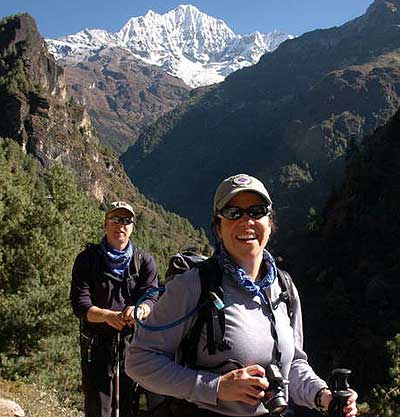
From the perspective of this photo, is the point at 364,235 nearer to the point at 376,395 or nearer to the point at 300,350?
the point at 376,395

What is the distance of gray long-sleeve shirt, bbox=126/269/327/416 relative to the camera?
275 cm

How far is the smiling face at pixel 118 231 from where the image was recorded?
5312 mm

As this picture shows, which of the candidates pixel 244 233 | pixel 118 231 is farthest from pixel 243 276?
pixel 118 231

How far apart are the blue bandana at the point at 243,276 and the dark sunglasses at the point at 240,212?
196 mm

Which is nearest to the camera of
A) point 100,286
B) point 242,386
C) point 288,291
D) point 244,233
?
point 242,386

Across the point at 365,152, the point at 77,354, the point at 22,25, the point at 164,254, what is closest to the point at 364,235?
the point at 365,152

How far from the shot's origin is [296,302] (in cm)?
327

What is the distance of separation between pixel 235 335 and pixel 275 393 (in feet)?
1.16

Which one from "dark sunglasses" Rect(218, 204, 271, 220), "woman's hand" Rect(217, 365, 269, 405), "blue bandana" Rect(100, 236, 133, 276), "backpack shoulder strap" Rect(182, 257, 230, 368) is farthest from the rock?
"dark sunglasses" Rect(218, 204, 271, 220)

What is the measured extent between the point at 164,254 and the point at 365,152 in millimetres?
42713

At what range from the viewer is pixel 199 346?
2.82 m

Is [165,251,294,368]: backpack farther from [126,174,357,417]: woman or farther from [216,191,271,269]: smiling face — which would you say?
[216,191,271,269]: smiling face

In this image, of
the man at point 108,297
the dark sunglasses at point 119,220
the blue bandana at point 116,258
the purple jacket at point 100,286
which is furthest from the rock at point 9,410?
the dark sunglasses at point 119,220

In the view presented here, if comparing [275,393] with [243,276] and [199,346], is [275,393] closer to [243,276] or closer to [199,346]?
[199,346]
